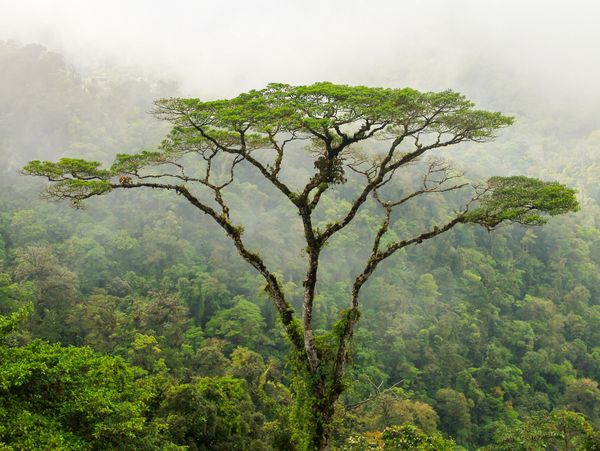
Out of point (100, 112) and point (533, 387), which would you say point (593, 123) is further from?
point (100, 112)

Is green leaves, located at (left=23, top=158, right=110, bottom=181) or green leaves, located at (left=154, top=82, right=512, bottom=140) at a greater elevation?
green leaves, located at (left=154, top=82, right=512, bottom=140)

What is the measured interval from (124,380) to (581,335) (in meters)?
54.7

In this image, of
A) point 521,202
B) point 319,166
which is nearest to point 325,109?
point 319,166

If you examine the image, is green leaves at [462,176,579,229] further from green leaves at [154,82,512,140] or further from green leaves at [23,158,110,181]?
green leaves at [23,158,110,181]

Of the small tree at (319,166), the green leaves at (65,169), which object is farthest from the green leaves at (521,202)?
the green leaves at (65,169)

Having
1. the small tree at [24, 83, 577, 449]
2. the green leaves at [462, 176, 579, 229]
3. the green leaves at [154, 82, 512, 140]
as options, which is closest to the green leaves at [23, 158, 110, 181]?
the small tree at [24, 83, 577, 449]

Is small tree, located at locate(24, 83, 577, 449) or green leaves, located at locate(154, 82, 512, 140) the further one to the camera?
small tree, located at locate(24, 83, 577, 449)

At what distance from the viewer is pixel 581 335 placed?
177 feet

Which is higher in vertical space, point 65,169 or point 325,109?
point 325,109

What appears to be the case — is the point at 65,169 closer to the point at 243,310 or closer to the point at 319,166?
the point at 319,166

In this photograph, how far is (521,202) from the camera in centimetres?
947

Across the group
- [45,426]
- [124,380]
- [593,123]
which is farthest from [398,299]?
[593,123]

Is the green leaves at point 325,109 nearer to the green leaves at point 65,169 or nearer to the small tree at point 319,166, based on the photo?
the small tree at point 319,166

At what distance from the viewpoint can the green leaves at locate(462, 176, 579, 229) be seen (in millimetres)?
8984
